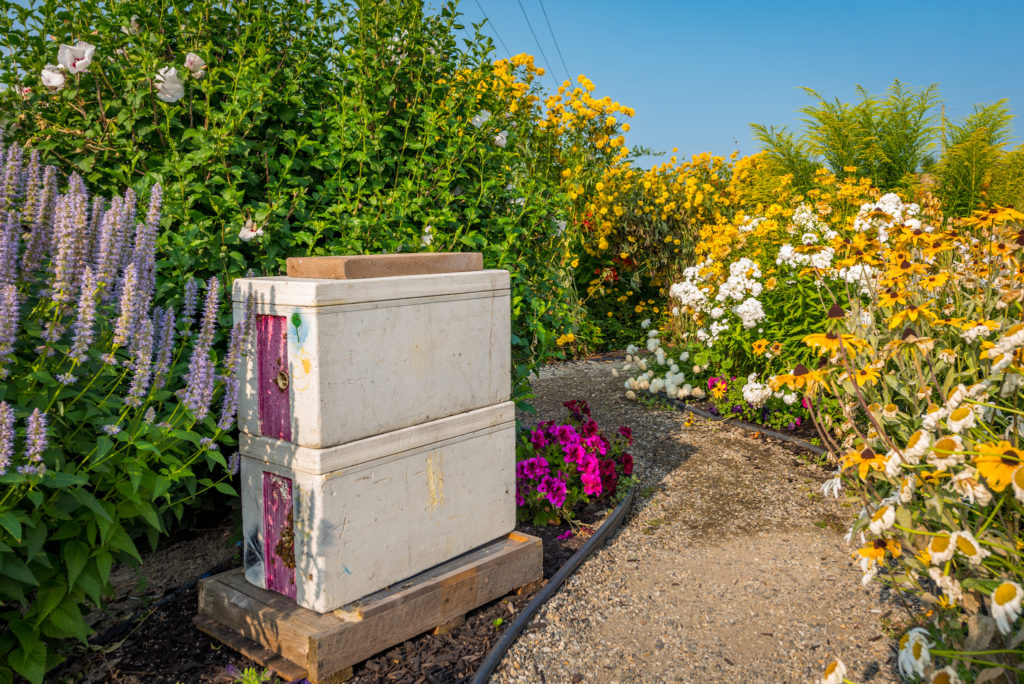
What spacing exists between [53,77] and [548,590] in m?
3.07

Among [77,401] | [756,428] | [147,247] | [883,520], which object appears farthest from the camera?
[756,428]

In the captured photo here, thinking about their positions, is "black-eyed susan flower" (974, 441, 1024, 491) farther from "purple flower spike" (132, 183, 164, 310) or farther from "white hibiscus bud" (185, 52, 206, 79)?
"white hibiscus bud" (185, 52, 206, 79)

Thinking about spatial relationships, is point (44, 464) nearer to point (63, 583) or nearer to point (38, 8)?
point (63, 583)

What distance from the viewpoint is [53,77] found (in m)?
3.28

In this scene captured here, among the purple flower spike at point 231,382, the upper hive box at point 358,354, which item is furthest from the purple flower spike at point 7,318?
the upper hive box at point 358,354

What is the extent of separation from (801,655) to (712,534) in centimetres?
119

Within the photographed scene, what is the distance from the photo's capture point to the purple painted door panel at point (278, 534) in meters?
2.61

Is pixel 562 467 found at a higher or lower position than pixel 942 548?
lower

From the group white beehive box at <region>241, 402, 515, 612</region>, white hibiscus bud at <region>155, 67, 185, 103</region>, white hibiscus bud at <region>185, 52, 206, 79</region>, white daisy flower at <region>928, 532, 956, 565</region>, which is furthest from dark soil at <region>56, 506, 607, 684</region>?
white hibiscus bud at <region>185, 52, 206, 79</region>

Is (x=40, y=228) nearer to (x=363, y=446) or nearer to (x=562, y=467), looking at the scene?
(x=363, y=446)

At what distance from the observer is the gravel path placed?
2.85m

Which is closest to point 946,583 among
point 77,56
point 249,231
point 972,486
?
point 972,486

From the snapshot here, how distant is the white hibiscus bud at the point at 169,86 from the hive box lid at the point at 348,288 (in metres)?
1.11

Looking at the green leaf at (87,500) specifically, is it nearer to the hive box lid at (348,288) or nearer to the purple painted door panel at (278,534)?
the purple painted door panel at (278,534)
